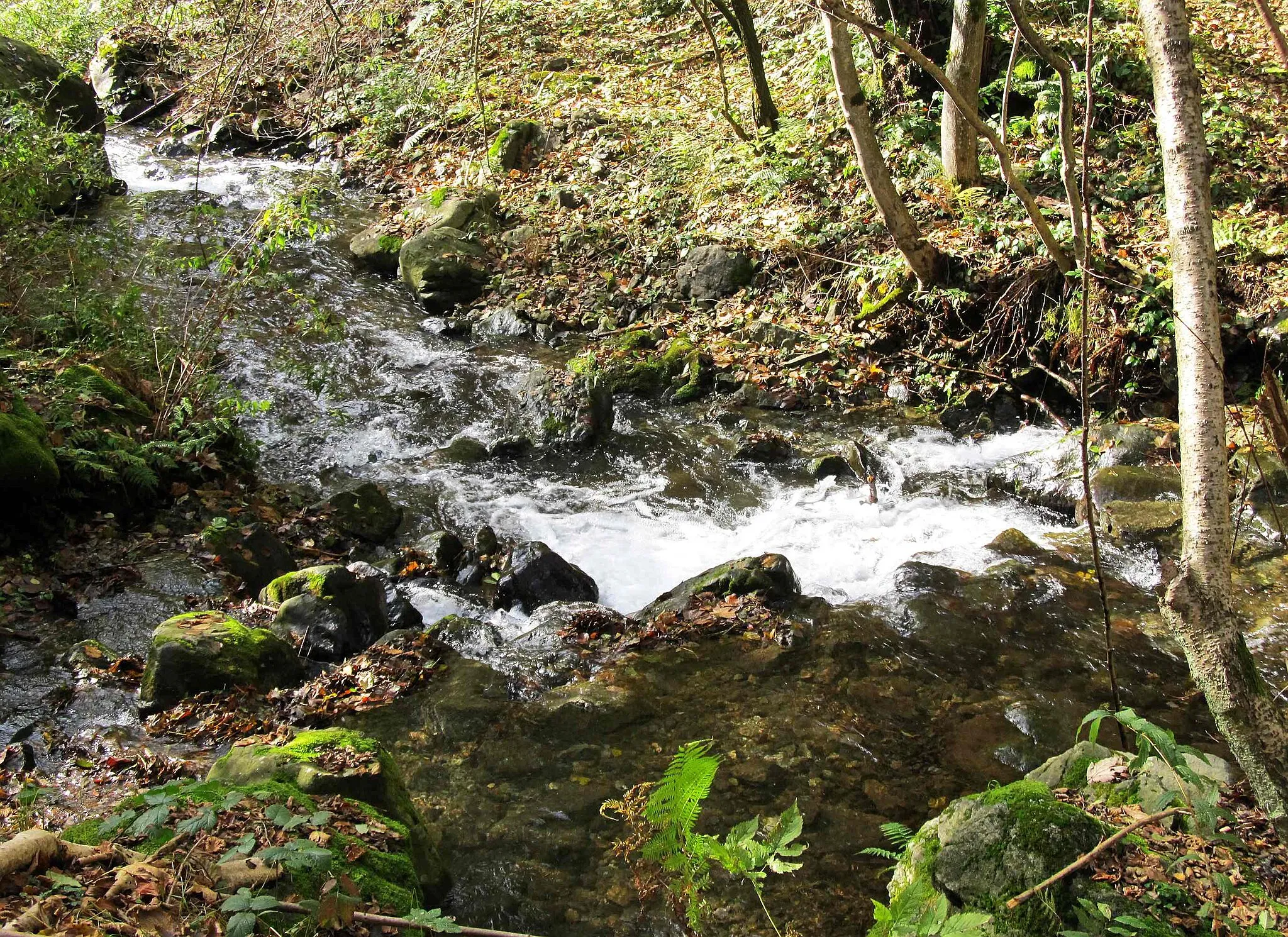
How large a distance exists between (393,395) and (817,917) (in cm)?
815

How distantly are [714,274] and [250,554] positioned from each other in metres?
7.01

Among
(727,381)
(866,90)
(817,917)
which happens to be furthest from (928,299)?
(817,917)

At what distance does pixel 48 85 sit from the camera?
47.2ft

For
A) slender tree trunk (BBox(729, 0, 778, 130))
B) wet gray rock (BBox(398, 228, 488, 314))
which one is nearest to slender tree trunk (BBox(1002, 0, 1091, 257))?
slender tree trunk (BBox(729, 0, 778, 130))

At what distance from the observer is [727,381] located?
10234mm

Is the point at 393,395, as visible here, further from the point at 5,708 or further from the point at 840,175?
the point at 840,175

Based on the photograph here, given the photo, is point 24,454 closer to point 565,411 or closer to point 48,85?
point 565,411

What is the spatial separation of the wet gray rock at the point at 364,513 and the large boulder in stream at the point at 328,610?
1.23 metres

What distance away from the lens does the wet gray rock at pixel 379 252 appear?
1366 centimetres

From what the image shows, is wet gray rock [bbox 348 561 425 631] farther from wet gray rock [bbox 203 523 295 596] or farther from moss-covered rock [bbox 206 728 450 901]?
moss-covered rock [bbox 206 728 450 901]

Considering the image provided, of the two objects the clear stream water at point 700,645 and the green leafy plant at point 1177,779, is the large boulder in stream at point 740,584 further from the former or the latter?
the green leafy plant at point 1177,779

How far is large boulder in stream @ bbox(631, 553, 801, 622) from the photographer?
6.59m

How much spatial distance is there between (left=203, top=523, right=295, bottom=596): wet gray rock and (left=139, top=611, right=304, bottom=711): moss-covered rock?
100 centimetres

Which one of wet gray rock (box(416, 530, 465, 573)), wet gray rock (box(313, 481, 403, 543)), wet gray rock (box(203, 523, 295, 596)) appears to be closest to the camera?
wet gray rock (box(203, 523, 295, 596))
